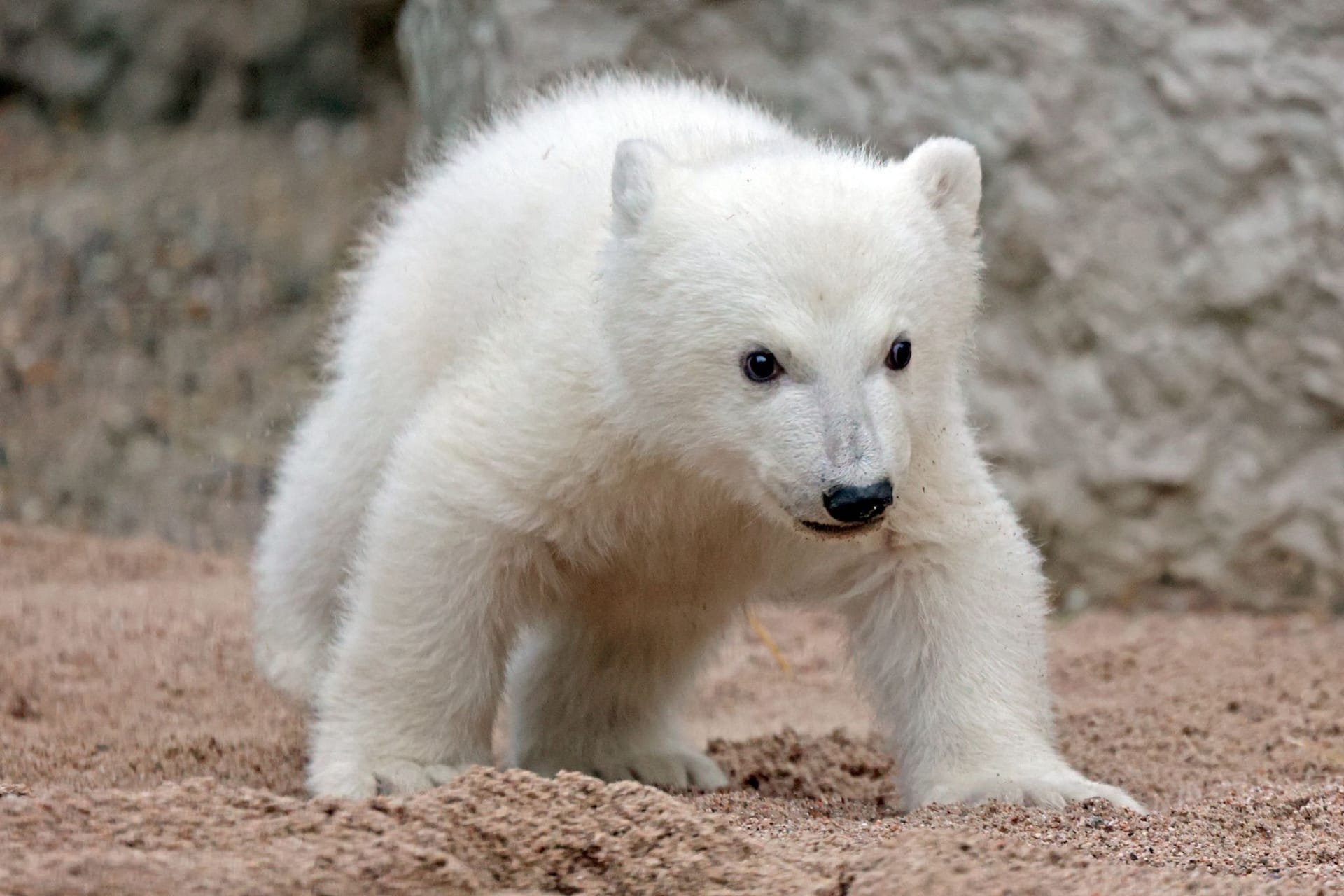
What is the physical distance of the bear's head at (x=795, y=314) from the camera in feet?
13.3

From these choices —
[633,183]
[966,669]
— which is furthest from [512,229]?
[966,669]

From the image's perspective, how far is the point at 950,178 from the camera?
4613 millimetres

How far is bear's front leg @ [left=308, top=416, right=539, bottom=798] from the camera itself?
4598 millimetres

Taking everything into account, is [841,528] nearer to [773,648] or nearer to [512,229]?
[512,229]

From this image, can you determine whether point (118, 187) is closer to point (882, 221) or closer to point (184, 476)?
point (184, 476)

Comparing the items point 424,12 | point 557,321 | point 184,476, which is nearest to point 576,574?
point 557,321

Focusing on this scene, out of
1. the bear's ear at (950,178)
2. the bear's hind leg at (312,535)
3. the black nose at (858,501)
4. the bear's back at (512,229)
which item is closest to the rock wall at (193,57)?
the bear's hind leg at (312,535)

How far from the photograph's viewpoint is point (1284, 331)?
8039 mm

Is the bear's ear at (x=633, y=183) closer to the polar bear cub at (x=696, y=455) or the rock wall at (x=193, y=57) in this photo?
the polar bear cub at (x=696, y=455)

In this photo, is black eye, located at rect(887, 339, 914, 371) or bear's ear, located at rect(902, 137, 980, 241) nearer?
black eye, located at rect(887, 339, 914, 371)

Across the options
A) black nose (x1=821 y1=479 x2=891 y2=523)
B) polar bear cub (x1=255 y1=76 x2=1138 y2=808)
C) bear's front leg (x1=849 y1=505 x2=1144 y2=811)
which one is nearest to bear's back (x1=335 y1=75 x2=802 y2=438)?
polar bear cub (x1=255 y1=76 x2=1138 y2=808)

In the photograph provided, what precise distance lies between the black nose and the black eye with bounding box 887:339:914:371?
0.41m

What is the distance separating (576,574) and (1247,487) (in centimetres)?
445

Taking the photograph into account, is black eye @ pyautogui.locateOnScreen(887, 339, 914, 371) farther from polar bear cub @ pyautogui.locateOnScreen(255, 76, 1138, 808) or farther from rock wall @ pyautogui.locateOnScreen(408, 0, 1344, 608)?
rock wall @ pyautogui.locateOnScreen(408, 0, 1344, 608)
